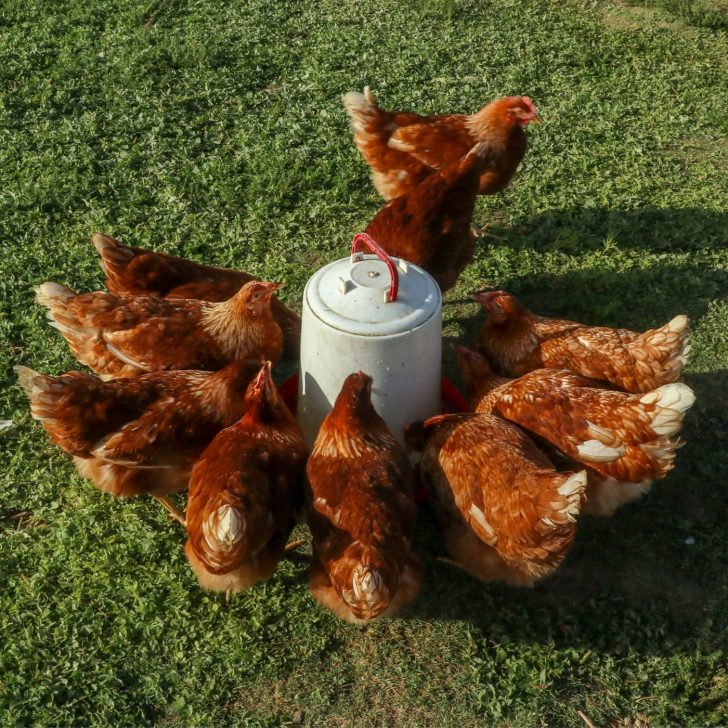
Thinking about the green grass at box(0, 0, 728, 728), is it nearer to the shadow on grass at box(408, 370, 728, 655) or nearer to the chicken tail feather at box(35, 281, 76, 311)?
the shadow on grass at box(408, 370, 728, 655)

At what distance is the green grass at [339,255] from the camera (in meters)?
3.76

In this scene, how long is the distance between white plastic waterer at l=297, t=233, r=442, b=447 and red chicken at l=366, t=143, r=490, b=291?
78cm

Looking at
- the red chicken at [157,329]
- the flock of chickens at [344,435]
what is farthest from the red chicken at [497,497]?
the red chicken at [157,329]

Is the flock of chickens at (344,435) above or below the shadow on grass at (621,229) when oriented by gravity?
above

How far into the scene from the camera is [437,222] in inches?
207

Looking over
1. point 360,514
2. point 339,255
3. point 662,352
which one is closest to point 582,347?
point 662,352

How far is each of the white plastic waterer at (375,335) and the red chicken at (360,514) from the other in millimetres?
183

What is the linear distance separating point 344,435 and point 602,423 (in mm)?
1233

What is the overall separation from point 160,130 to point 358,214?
2.07 m

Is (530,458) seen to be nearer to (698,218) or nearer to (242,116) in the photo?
(698,218)

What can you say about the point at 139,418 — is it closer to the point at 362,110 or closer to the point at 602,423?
the point at 602,423

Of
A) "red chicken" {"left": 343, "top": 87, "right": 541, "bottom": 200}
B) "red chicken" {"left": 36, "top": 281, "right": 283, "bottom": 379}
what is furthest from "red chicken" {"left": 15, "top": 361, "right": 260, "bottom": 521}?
"red chicken" {"left": 343, "top": 87, "right": 541, "bottom": 200}

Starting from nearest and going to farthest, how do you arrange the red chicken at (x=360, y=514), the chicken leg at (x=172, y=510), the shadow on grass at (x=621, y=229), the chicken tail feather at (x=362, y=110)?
the red chicken at (x=360, y=514) → the chicken leg at (x=172, y=510) → the chicken tail feather at (x=362, y=110) → the shadow on grass at (x=621, y=229)

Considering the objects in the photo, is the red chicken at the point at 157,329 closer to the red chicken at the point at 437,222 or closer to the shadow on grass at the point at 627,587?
the red chicken at the point at 437,222
